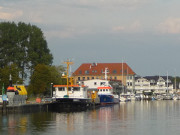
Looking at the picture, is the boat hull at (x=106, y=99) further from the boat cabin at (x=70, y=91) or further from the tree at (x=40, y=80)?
the boat cabin at (x=70, y=91)

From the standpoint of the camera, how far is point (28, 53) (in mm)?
114438

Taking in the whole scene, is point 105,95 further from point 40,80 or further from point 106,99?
point 40,80

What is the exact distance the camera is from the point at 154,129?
4853 cm

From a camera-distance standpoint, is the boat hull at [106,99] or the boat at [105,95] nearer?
the boat hull at [106,99]

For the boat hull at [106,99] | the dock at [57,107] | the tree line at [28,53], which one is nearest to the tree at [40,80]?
the tree line at [28,53]

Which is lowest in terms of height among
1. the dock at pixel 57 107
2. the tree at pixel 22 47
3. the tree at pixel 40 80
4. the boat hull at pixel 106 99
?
the dock at pixel 57 107

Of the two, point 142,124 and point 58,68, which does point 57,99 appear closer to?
point 142,124

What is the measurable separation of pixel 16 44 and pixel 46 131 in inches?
2714

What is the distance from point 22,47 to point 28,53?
1964mm

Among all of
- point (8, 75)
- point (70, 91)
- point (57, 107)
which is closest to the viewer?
point (57, 107)

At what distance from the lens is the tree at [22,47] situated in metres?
112

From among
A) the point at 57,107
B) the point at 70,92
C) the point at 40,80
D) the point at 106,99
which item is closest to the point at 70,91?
the point at 70,92

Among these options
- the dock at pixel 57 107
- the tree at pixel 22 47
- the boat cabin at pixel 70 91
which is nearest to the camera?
the dock at pixel 57 107

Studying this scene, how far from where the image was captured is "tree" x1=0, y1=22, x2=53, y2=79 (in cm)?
11156
